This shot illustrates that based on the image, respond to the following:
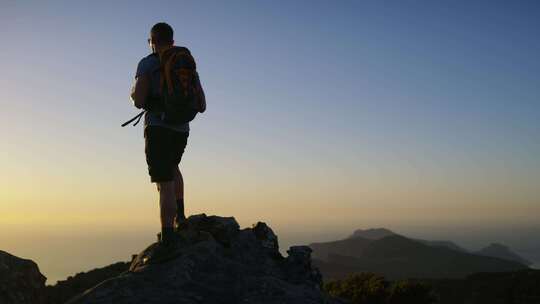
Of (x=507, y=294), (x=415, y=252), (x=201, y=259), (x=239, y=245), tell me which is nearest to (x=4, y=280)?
(x=201, y=259)

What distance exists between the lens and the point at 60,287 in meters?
24.0

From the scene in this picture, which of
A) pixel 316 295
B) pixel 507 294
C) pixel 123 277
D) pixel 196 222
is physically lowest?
pixel 507 294

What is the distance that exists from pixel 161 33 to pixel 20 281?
191 inches

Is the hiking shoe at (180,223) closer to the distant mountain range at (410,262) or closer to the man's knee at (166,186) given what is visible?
the man's knee at (166,186)

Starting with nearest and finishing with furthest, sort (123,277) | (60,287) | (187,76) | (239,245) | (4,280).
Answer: (123,277), (187,76), (4,280), (239,245), (60,287)

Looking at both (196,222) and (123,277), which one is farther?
(196,222)

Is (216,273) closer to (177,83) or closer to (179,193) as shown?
(179,193)

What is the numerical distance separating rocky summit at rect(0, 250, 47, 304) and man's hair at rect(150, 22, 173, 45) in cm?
458

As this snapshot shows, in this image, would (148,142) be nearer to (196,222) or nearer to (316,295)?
(196,222)

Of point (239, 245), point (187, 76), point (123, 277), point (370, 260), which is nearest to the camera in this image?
point (123, 277)

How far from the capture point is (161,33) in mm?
7520

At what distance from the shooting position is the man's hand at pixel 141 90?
7.27m

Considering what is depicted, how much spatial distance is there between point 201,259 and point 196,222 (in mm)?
2111

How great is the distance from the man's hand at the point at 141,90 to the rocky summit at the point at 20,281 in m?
3.70
